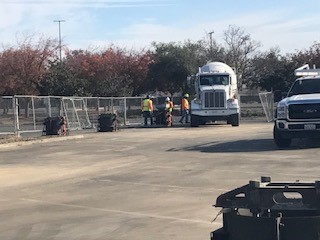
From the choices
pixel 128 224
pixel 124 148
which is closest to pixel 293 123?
pixel 124 148

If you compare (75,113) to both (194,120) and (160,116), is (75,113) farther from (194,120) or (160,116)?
(194,120)

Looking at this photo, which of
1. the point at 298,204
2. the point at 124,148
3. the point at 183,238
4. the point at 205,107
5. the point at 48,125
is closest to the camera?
the point at 298,204

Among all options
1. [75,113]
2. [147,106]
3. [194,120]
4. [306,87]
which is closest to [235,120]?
[194,120]

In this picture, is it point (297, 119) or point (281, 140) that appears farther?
point (281, 140)

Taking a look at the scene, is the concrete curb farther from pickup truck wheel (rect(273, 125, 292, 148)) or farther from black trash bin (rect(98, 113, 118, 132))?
pickup truck wheel (rect(273, 125, 292, 148))

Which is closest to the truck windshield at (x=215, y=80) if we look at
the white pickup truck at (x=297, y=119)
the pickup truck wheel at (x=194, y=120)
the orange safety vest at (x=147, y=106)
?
the pickup truck wheel at (x=194, y=120)

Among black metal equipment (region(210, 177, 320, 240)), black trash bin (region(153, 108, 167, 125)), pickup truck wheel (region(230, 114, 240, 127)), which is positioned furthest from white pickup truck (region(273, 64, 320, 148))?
black trash bin (region(153, 108, 167, 125))

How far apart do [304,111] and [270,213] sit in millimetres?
14098

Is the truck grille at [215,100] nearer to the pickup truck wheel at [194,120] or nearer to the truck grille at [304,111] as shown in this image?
the pickup truck wheel at [194,120]

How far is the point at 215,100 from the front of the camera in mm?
33156

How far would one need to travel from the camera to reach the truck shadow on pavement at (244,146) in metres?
18.6

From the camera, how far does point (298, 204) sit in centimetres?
491

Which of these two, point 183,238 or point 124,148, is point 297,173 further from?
point 124,148

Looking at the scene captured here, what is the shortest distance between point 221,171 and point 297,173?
5.68 feet
